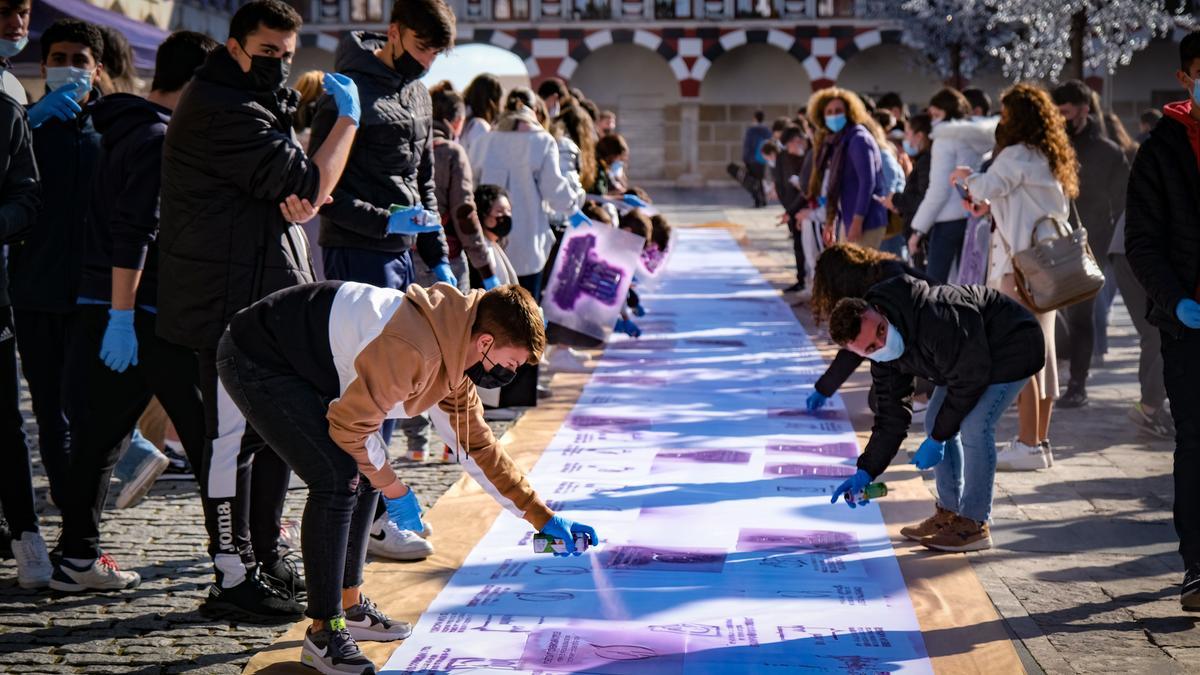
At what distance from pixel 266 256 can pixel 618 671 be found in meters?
1.59

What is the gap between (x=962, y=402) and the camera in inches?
199

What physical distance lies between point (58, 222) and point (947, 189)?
509 centimetres

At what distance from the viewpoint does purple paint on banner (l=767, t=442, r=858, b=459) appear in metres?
6.87

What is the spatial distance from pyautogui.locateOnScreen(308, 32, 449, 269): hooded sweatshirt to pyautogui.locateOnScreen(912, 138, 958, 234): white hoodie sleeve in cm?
384

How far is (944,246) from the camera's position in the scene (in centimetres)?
866

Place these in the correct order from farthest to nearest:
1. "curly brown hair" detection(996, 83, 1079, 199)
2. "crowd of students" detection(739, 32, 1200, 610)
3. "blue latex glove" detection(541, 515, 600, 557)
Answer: "curly brown hair" detection(996, 83, 1079, 199)
"crowd of students" detection(739, 32, 1200, 610)
"blue latex glove" detection(541, 515, 600, 557)

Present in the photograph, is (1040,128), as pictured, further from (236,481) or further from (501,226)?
(236,481)

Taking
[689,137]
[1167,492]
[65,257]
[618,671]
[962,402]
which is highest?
[65,257]

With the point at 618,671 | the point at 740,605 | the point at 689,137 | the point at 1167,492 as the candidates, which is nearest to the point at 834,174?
the point at 1167,492

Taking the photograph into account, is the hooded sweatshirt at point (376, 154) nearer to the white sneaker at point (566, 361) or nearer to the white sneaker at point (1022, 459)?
the white sneaker at point (1022, 459)

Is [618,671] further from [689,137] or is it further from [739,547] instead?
[689,137]

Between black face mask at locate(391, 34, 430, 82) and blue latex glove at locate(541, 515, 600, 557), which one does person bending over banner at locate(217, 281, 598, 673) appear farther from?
black face mask at locate(391, 34, 430, 82)

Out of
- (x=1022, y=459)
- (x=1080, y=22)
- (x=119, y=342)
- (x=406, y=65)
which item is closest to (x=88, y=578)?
(x=119, y=342)

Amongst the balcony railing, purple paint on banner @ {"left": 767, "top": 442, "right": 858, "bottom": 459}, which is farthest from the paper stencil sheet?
the balcony railing
